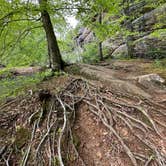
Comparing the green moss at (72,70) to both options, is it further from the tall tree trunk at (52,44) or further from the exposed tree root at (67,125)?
the exposed tree root at (67,125)

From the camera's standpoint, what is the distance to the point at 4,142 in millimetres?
3398

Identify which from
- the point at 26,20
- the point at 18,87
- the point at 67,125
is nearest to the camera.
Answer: the point at 67,125

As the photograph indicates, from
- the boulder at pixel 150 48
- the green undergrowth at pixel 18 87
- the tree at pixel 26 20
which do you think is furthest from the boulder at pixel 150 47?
the green undergrowth at pixel 18 87

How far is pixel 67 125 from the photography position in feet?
11.6

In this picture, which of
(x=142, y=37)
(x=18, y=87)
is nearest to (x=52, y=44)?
(x=18, y=87)

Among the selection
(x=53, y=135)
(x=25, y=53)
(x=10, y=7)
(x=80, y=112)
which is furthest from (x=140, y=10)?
(x=53, y=135)

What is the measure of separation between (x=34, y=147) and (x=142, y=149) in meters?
1.67

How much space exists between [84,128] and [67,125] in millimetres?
309

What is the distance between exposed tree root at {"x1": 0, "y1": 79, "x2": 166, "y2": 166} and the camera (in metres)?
2.95

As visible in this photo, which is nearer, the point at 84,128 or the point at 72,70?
the point at 84,128

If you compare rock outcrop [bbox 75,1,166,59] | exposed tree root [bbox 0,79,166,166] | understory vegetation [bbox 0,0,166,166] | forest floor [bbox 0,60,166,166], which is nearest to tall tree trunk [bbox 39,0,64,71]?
understory vegetation [bbox 0,0,166,166]

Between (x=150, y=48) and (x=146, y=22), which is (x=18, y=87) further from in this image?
(x=146, y=22)

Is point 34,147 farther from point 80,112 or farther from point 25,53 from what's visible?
point 25,53

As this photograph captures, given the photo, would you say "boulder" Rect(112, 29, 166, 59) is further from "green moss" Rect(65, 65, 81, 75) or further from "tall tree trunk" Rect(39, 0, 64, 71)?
"tall tree trunk" Rect(39, 0, 64, 71)
